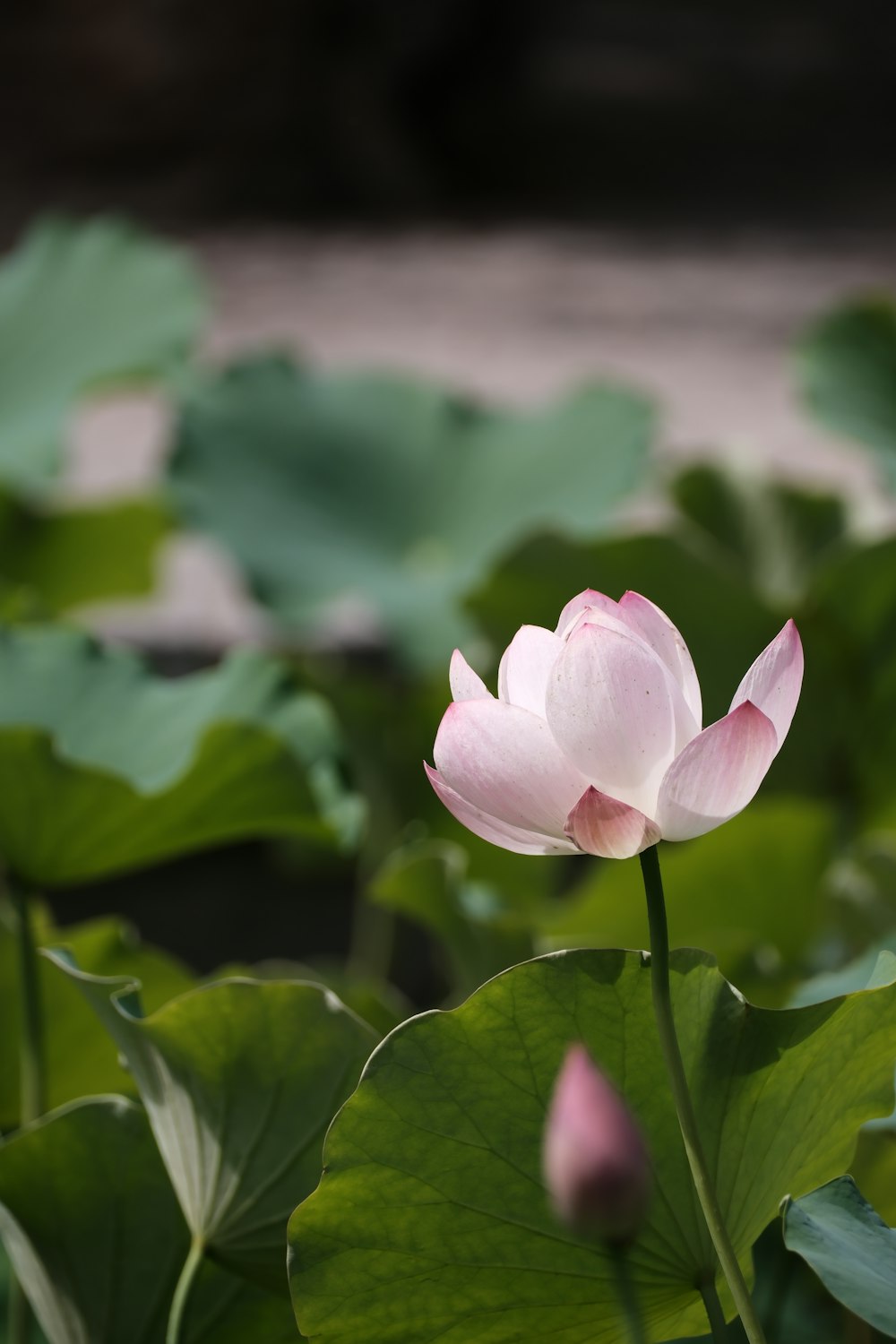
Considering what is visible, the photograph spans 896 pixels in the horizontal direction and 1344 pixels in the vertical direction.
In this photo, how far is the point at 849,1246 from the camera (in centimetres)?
28

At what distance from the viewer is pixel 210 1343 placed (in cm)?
36

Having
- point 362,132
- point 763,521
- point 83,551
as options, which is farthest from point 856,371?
point 362,132

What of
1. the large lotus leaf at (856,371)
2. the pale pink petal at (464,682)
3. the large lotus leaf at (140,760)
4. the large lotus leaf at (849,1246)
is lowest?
the large lotus leaf at (856,371)

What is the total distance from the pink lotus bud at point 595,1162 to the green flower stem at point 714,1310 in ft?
0.34

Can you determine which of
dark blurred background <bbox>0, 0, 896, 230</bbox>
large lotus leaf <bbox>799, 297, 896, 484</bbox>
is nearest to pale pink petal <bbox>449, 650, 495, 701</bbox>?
large lotus leaf <bbox>799, 297, 896, 484</bbox>

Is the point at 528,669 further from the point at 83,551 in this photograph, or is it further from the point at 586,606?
the point at 83,551

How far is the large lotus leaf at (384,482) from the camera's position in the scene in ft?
3.02

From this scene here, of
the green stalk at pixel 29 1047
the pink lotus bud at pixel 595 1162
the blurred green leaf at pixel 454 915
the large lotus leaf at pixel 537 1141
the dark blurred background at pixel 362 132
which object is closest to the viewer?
the pink lotus bud at pixel 595 1162

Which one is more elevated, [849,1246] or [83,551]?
[849,1246]

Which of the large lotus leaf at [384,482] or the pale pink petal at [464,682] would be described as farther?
the large lotus leaf at [384,482]

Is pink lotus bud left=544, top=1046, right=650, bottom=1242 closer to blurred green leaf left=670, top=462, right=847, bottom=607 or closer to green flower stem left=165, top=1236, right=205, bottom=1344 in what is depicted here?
green flower stem left=165, top=1236, right=205, bottom=1344

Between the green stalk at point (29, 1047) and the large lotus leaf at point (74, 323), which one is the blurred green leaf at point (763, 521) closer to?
the large lotus leaf at point (74, 323)

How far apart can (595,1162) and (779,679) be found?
0.34ft

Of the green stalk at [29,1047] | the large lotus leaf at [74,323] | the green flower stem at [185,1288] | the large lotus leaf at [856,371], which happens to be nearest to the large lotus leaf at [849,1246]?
the green flower stem at [185,1288]
